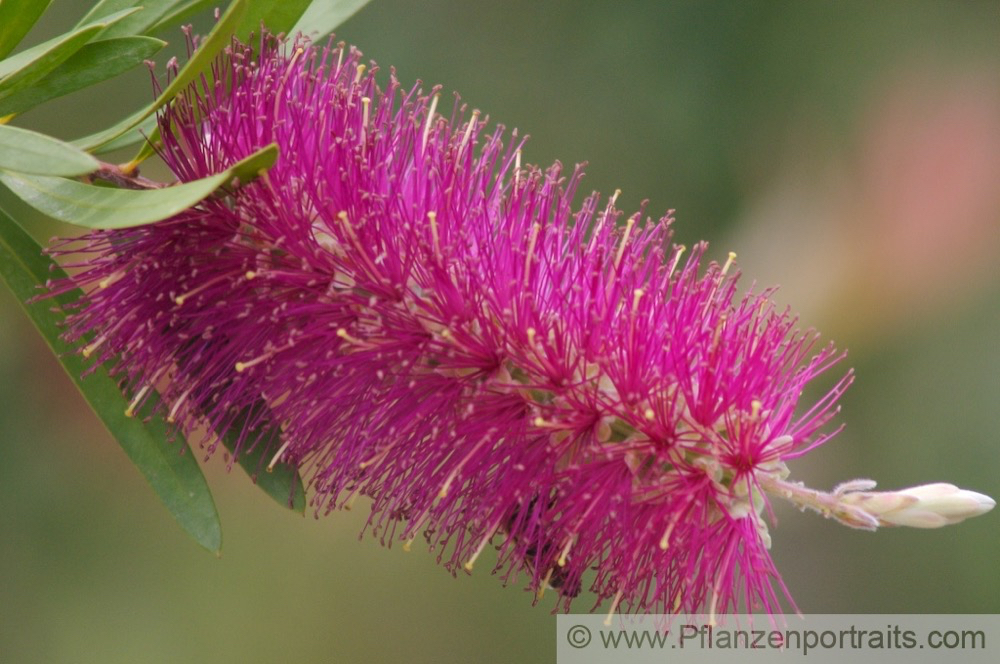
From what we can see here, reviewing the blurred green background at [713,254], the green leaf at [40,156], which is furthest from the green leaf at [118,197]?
the blurred green background at [713,254]

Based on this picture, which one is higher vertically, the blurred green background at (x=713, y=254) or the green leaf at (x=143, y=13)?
the blurred green background at (x=713, y=254)

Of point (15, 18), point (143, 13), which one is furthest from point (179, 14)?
point (15, 18)

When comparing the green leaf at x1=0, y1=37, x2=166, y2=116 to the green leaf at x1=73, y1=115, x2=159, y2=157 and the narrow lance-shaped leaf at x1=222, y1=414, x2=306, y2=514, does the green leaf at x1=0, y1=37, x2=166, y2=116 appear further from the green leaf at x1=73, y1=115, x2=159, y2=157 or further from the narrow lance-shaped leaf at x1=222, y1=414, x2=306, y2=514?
the narrow lance-shaped leaf at x1=222, y1=414, x2=306, y2=514

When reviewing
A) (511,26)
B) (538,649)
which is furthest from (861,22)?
(538,649)

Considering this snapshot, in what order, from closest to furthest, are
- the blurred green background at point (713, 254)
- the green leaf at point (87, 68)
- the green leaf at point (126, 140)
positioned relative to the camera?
the green leaf at point (87, 68) → the green leaf at point (126, 140) → the blurred green background at point (713, 254)

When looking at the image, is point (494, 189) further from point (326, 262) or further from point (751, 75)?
point (751, 75)

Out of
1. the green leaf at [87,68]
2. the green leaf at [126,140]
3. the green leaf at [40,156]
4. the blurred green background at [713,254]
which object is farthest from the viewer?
the blurred green background at [713,254]

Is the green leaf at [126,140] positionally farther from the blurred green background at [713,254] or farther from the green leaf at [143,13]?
the blurred green background at [713,254]
